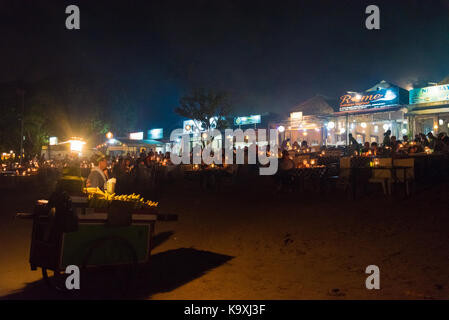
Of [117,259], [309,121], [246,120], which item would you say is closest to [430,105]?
[309,121]

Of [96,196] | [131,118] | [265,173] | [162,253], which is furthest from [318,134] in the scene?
[131,118]

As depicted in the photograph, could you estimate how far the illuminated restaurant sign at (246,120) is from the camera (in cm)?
3104

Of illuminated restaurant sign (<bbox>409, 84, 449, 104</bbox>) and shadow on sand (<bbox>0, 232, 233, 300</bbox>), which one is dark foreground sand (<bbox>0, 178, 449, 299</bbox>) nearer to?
shadow on sand (<bbox>0, 232, 233, 300</bbox>)

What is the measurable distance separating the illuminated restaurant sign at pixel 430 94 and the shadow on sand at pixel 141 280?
1719cm

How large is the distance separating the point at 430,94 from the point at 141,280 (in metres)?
19.2

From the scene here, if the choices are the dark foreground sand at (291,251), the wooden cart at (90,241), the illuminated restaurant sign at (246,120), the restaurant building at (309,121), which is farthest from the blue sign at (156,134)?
the wooden cart at (90,241)

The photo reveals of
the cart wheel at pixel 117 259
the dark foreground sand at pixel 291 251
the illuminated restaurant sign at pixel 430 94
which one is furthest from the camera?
the illuminated restaurant sign at pixel 430 94

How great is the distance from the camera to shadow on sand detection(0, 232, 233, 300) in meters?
4.85

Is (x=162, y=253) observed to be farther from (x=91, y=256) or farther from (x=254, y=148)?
(x=254, y=148)

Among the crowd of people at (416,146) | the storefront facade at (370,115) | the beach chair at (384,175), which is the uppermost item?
the storefront facade at (370,115)

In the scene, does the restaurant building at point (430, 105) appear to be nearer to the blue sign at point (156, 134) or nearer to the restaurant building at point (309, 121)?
the restaurant building at point (309, 121)

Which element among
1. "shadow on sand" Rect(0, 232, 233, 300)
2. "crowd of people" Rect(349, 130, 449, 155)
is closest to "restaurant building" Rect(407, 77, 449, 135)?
"crowd of people" Rect(349, 130, 449, 155)

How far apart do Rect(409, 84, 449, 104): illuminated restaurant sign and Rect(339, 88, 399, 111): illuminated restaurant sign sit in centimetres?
93
